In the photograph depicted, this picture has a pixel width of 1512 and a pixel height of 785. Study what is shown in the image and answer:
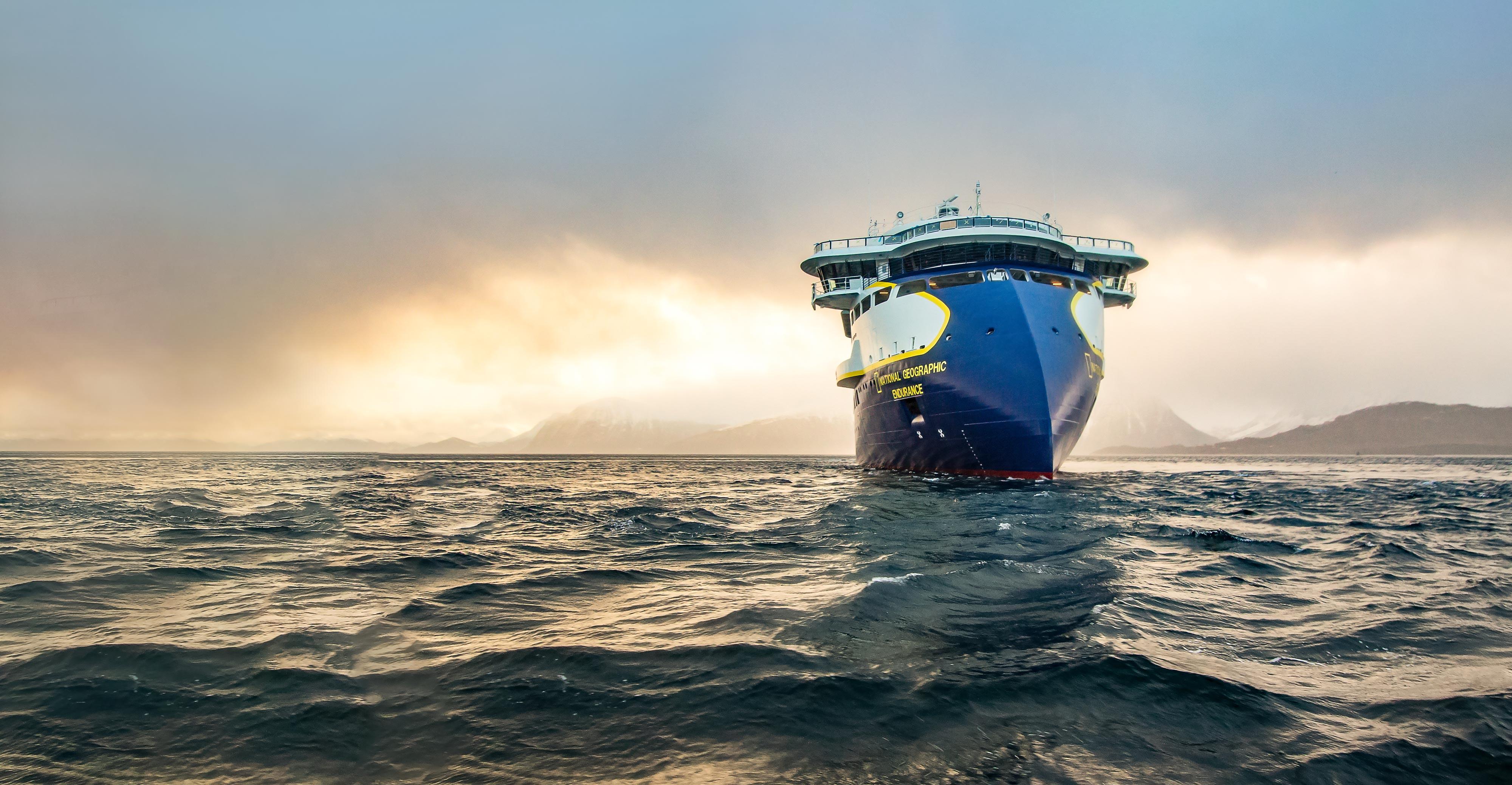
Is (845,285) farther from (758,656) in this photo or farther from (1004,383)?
(758,656)

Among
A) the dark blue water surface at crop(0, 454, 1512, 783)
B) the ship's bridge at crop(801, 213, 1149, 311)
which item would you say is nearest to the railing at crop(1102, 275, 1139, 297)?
the ship's bridge at crop(801, 213, 1149, 311)

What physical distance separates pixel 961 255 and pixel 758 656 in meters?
34.7

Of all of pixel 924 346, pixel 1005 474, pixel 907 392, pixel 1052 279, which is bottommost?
pixel 1005 474

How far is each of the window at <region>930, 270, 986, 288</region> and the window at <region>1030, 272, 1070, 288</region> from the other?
3.39m

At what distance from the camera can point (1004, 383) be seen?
31.7 meters

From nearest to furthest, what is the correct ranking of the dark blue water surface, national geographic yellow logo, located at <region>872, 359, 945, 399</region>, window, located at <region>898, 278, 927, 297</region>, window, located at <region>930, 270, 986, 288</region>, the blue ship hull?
the dark blue water surface
the blue ship hull
national geographic yellow logo, located at <region>872, 359, 945, 399</region>
window, located at <region>930, 270, 986, 288</region>
window, located at <region>898, 278, 927, 297</region>

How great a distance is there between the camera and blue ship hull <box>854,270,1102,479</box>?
103 ft

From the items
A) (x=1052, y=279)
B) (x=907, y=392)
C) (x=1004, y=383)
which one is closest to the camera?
(x=1004, y=383)

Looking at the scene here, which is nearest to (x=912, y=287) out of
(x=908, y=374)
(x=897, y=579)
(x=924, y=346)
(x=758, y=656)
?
(x=924, y=346)


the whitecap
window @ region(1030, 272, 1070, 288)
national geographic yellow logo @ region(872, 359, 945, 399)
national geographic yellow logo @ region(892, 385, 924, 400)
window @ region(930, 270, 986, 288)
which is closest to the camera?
the whitecap

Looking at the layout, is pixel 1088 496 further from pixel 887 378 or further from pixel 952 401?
pixel 887 378

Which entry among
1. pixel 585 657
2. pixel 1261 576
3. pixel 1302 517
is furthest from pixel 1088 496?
pixel 585 657

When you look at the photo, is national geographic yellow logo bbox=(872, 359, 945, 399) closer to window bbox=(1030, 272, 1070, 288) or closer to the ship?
the ship

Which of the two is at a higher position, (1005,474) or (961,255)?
(961,255)
